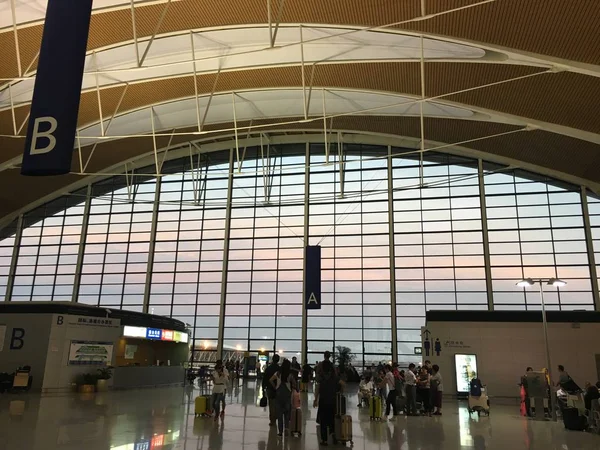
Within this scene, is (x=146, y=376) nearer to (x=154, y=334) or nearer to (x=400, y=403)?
(x=154, y=334)

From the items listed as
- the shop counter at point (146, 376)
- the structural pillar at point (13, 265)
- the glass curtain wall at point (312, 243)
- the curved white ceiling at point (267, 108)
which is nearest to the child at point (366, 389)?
the shop counter at point (146, 376)

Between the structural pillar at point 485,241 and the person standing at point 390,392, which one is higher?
the structural pillar at point 485,241

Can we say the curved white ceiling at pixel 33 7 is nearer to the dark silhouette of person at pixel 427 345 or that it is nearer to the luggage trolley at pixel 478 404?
the luggage trolley at pixel 478 404

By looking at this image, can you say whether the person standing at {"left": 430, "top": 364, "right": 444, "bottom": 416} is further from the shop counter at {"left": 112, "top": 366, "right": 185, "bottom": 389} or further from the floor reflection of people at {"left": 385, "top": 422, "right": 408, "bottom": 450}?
the shop counter at {"left": 112, "top": 366, "right": 185, "bottom": 389}

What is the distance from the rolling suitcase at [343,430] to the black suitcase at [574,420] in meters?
6.46

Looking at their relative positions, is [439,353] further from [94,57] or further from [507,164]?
[94,57]

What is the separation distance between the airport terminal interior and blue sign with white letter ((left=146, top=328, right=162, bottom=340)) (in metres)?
0.20

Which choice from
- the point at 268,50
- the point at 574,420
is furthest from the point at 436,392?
the point at 268,50

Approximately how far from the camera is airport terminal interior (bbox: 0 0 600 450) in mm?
11859

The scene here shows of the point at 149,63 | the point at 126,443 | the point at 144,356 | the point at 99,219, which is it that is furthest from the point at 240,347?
the point at 126,443

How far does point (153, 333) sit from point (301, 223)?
13032mm

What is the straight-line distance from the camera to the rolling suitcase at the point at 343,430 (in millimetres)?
8617

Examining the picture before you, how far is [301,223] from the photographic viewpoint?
112 feet

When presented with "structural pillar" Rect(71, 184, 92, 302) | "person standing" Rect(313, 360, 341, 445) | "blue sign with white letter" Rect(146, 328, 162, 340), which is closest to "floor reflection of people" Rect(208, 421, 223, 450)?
"person standing" Rect(313, 360, 341, 445)
